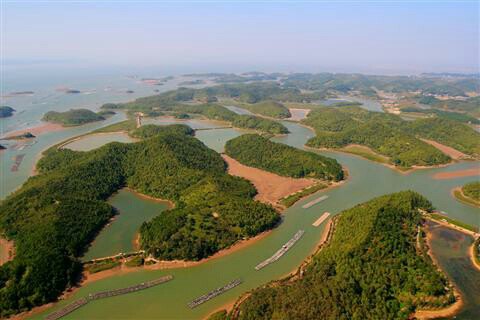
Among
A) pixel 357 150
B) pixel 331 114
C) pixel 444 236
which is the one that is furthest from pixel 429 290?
pixel 331 114

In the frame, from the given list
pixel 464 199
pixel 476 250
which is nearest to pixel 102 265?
pixel 476 250

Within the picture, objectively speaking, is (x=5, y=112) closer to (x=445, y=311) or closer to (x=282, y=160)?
(x=282, y=160)

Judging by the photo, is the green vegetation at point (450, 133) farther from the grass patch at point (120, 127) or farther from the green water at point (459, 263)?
the grass patch at point (120, 127)

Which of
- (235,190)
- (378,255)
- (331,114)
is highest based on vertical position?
(331,114)

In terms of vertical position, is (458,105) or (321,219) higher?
(458,105)

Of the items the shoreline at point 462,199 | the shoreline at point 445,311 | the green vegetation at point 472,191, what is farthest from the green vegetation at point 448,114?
the shoreline at point 445,311

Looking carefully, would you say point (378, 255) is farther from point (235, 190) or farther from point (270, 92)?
point (270, 92)
